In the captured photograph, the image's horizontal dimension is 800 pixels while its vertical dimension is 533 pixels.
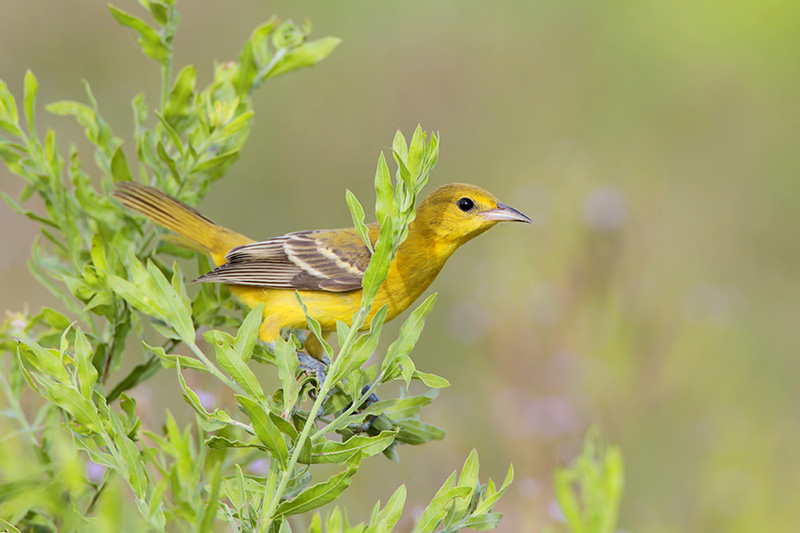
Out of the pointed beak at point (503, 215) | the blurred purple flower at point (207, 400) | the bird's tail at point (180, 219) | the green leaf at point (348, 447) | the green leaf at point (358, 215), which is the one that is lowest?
the blurred purple flower at point (207, 400)

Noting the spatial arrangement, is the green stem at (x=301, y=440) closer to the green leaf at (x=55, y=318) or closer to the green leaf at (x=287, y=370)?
the green leaf at (x=287, y=370)

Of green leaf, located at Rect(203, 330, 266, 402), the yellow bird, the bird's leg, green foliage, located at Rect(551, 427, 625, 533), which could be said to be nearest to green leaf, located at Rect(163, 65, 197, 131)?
the yellow bird

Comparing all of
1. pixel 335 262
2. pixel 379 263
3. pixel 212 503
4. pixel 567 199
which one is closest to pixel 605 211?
pixel 567 199

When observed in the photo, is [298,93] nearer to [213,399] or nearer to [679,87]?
[679,87]

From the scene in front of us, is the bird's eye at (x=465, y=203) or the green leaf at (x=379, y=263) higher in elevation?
the bird's eye at (x=465, y=203)

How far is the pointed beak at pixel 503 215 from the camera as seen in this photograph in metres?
3.47

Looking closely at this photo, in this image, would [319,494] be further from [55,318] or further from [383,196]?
[55,318]

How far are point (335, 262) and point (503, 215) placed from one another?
83 centimetres

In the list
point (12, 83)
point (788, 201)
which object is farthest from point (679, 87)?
point (12, 83)

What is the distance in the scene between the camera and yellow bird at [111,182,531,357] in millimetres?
3494

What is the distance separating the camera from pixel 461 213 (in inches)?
144

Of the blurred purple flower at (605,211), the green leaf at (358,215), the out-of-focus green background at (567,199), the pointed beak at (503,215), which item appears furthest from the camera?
the blurred purple flower at (605,211)

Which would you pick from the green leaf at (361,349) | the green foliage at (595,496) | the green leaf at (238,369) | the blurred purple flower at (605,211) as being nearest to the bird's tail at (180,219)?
the green leaf at (238,369)

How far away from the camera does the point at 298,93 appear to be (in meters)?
8.70
